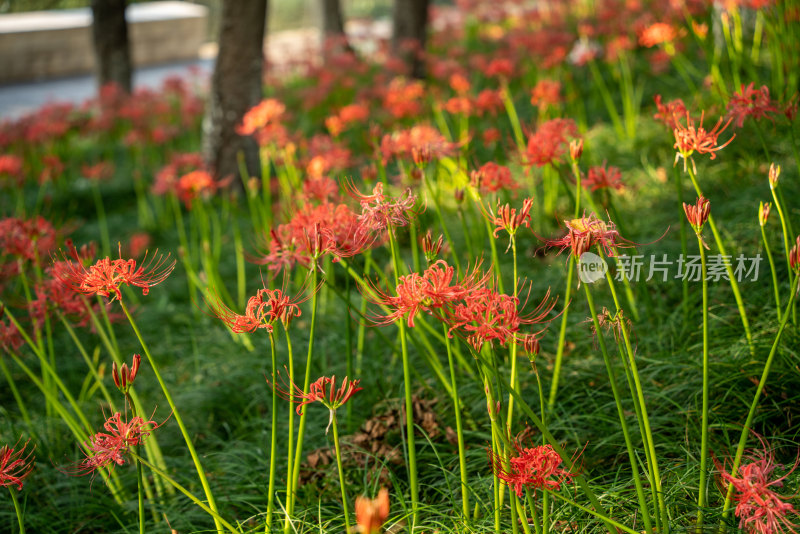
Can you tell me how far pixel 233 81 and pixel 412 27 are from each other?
3307 millimetres

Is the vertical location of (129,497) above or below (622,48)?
below

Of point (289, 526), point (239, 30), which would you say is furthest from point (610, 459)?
point (239, 30)

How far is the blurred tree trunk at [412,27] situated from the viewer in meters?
8.24

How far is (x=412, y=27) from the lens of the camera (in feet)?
27.5

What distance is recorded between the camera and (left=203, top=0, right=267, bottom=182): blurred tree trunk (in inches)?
223

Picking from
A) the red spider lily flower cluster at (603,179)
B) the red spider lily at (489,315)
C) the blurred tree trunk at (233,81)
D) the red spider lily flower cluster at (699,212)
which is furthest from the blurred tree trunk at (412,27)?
the red spider lily at (489,315)

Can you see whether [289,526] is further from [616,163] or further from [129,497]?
[616,163]

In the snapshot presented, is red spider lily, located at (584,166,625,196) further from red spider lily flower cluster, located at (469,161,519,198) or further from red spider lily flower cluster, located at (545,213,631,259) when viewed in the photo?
red spider lily flower cluster, located at (545,213,631,259)

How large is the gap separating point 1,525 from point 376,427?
1370 millimetres

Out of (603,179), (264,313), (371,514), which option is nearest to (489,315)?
(264,313)

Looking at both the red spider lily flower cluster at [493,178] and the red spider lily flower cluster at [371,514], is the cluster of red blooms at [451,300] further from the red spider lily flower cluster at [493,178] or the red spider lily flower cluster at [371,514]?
the red spider lily flower cluster at [493,178]

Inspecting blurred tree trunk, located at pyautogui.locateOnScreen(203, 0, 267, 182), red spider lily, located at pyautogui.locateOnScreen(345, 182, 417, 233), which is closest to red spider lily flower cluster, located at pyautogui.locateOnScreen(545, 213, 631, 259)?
red spider lily, located at pyautogui.locateOnScreen(345, 182, 417, 233)

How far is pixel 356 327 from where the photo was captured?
11.1ft

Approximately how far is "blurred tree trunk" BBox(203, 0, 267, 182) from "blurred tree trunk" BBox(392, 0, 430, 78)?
2.74 m
